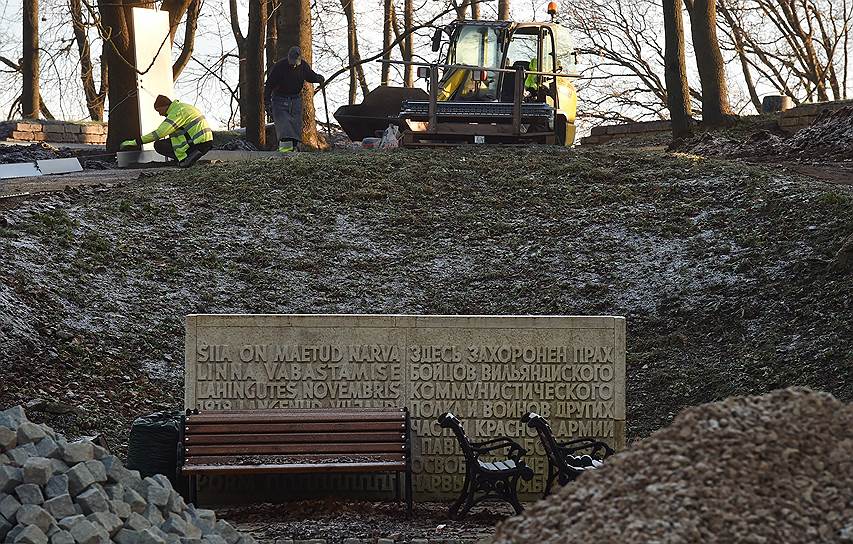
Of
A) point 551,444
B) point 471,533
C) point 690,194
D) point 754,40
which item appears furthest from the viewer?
point 754,40

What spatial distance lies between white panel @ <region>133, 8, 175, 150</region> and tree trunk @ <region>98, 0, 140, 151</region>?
0.33 ft

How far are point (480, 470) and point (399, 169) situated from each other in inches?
425

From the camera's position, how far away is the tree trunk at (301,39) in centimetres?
2252

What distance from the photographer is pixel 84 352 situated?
1232cm

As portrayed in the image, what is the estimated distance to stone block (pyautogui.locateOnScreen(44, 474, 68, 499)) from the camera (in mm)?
6004

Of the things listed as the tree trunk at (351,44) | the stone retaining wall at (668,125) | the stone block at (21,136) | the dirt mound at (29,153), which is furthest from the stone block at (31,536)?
the tree trunk at (351,44)

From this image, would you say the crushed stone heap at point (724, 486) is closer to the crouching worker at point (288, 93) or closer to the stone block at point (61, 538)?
the stone block at point (61, 538)

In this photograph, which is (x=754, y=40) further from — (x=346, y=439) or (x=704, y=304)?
(x=346, y=439)

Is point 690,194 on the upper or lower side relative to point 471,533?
upper

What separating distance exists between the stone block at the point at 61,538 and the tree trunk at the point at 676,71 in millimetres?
17809

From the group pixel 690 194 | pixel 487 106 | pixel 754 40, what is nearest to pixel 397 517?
pixel 690 194

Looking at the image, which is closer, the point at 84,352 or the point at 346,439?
the point at 346,439

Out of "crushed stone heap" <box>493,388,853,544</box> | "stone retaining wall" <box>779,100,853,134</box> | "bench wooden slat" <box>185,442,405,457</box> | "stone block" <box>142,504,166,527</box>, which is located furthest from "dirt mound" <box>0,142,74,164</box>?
"crushed stone heap" <box>493,388,853,544</box>

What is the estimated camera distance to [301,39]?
22688mm
